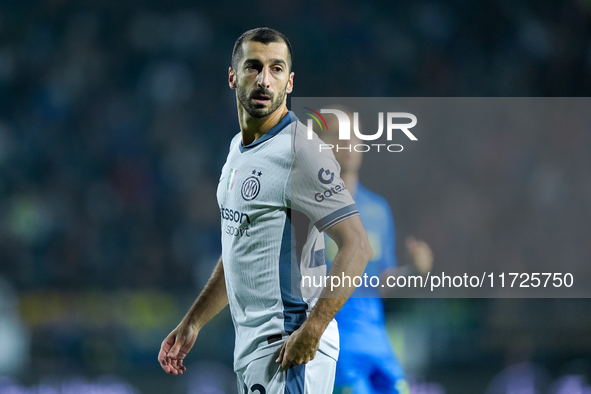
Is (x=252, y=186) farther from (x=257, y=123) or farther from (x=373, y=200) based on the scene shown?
(x=373, y=200)

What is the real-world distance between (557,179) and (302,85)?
2971 millimetres

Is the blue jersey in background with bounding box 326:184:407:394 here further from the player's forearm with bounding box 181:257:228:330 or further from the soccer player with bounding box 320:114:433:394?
the player's forearm with bounding box 181:257:228:330

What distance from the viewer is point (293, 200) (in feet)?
6.08

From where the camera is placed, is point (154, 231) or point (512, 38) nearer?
point (154, 231)

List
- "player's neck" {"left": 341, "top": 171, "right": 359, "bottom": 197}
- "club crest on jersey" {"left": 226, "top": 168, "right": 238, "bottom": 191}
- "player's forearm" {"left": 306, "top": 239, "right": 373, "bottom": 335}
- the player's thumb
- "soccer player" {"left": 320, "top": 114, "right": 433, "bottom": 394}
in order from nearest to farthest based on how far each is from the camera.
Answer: "player's forearm" {"left": 306, "top": 239, "right": 373, "bottom": 335} < "club crest on jersey" {"left": 226, "top": 168, "right": 238, "bottom": 191} < the player's thumb < "soccer player" {"left": 320, "top": 114, "right": 433, "bottom": 394} < "player's neck" {"left": 341, "top": 171, "right": 359, "bottom": 197}

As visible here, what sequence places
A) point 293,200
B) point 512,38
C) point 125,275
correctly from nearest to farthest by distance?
point 293,200
point 125,275
point 512,38

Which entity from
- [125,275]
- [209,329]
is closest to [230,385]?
[209,329]

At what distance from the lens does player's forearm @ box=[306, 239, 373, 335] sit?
1.72 meters

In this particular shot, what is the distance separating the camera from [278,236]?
1886 mm

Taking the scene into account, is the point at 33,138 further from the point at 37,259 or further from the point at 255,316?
the point at 255,316

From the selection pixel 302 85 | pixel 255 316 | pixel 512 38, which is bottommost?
pixel 255 316

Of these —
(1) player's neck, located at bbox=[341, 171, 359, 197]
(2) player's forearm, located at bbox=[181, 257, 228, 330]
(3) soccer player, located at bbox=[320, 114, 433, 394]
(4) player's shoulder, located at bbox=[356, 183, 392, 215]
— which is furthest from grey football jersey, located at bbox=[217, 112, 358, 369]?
(4) player's shoulder, located at bbox=[356, 183, 392, 215]

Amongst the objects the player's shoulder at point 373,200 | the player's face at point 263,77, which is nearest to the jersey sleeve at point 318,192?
the player's face at point 263,77

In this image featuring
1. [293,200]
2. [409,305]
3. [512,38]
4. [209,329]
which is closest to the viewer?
[293,200]
